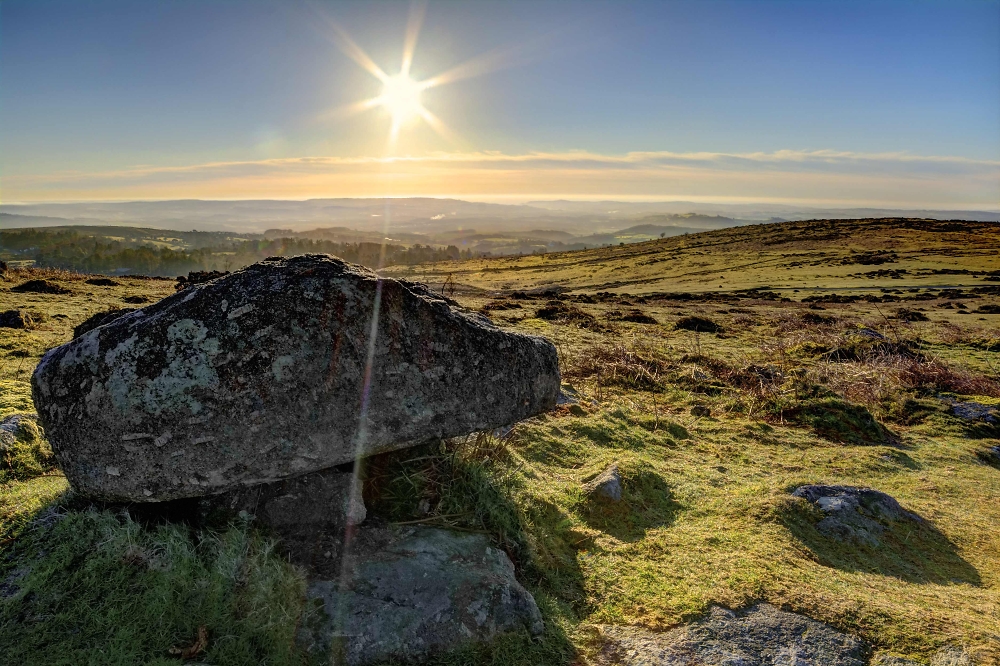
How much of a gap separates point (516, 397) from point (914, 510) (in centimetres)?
596

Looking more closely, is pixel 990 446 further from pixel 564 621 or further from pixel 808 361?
pixel 564 621

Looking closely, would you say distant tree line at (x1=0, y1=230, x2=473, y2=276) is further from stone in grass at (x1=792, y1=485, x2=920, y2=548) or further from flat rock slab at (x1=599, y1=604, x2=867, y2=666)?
flat rock slab at (x1=599, y1=604, x2=867, y2=666)

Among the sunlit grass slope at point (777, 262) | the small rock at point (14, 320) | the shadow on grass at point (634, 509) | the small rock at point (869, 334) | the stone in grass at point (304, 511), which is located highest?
the sunlit grass slope at point (777, 262)

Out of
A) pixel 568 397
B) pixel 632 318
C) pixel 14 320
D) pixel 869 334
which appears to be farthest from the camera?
pixel 632 318

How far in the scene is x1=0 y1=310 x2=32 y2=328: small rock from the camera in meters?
14.6

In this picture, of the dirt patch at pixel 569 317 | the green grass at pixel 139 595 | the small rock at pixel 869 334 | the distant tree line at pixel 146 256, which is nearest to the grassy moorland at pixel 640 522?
the green grass at pixel 139 595

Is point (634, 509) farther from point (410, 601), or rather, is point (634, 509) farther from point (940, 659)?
point (410, 601)

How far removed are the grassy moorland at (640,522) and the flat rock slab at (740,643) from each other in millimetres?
150

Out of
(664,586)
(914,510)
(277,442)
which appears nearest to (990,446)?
(914,510)

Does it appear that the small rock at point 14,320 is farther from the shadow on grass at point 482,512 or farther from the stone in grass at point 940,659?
the stone in grass at point 940,659

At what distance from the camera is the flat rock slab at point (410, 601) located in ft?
12.4

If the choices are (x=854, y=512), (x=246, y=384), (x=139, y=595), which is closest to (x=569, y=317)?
(x=854, y=512)

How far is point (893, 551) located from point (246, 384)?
7.09m

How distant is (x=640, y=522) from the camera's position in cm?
624
